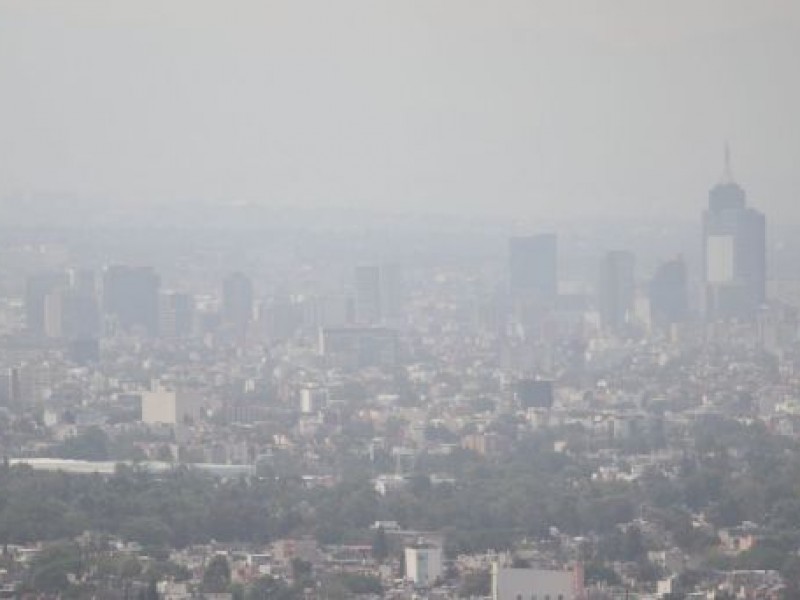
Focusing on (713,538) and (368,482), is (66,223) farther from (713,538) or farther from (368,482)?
(713,538)

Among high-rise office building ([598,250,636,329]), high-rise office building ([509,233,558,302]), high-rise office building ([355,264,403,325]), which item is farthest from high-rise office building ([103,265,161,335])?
high-rise office building ([598,250,636,329])

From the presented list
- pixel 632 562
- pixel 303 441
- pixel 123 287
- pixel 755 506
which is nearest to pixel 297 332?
pixel 123 287

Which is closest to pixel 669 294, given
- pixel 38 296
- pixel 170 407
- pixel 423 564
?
pixel 38 296

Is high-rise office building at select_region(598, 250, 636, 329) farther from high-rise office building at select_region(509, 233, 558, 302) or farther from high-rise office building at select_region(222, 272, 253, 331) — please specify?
high-rise office building at select_region(222, 272, 253, 331)

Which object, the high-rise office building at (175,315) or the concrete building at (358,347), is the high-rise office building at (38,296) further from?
the concrete building at (358,347)

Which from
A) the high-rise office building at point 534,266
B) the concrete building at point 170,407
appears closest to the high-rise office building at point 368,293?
the high-rise office building at point 534,266

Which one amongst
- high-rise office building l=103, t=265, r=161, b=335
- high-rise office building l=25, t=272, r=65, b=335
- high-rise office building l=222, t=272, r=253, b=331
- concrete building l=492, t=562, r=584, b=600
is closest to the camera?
concrete building l=492, t=562, r=584, b=600
